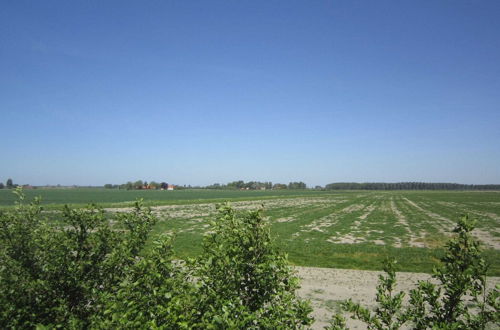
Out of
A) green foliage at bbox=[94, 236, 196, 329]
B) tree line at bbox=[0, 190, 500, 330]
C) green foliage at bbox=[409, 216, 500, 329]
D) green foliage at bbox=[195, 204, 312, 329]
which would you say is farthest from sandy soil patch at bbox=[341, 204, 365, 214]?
green foliage at bbox=[94, 236, 196, 329]

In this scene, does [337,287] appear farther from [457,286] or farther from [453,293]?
[457,286]

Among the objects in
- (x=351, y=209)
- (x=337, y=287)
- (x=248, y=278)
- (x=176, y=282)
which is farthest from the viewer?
(x=351, y=209)

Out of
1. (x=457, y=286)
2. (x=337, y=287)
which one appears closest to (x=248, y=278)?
(x=457, y=286)

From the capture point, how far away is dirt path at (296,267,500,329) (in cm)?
1151

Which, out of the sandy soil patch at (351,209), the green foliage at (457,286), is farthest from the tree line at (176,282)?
the sandy soil patch at (351,209)

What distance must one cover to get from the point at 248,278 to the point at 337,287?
11.8 m

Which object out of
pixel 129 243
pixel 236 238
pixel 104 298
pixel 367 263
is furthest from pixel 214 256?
pixel 367 263

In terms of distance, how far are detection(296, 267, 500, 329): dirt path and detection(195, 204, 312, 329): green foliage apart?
24.7 feet

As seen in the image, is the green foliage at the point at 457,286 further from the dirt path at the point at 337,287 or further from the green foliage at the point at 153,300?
the dirt path at the point at 337,287

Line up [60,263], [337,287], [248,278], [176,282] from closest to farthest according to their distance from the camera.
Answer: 1. [176,282]
2. [248,278]
3. [60,263]
4. [337,287]

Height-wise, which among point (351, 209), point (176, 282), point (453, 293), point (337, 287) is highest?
point (176, 282)

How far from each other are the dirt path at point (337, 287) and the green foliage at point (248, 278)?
7534 mm

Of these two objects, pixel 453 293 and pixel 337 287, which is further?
pixel 337 287

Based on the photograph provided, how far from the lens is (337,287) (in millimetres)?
14336
